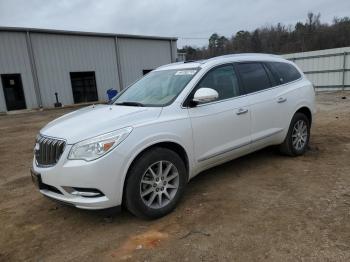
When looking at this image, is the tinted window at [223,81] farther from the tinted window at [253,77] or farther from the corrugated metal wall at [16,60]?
the corrugated metal wall at [16,60]

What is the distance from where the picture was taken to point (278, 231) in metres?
3.23

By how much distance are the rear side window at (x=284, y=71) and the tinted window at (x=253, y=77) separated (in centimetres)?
32

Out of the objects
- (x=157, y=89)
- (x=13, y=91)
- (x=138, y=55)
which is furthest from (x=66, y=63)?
(x=157, y=89)

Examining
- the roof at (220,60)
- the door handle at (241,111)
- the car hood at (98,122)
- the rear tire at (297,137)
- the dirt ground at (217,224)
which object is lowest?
the dirt ground at (217,224)

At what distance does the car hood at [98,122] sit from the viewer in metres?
3.34

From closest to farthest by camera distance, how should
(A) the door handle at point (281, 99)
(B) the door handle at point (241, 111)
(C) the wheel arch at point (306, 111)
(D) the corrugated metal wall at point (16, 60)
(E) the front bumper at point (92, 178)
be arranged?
Answer: 1. (E) the front bumper at point (92, 178)
2. (B) the door handle at point (241, 111)
3. (A) the door handle at point (281, 99)
4. (C) the wheel arch at point (306, 111)
5. (D) the corrugated metal wall at point (16, 60)

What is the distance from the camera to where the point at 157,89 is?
4492mm

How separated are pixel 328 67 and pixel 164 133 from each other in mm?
19139

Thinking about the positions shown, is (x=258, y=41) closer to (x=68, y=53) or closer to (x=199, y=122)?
(x=68, y=53)

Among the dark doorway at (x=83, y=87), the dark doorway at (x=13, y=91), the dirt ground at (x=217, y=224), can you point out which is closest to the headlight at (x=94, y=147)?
the dirt ground at (x=217, y=224)

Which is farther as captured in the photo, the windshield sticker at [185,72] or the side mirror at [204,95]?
the windshield sticker at [185,72]

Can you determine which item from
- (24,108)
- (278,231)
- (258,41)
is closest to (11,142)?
(278,231)

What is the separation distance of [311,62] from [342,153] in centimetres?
1671

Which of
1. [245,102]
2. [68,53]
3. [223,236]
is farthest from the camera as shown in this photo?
[68,53]
